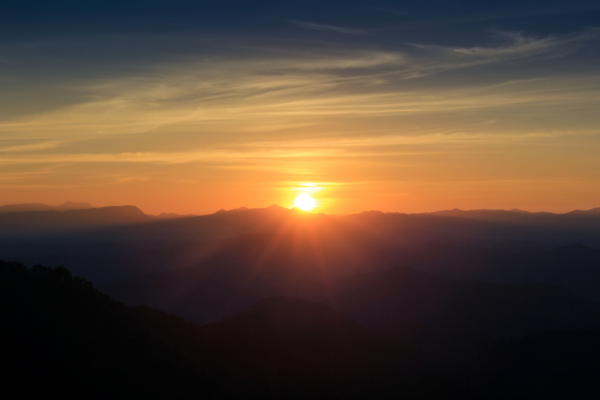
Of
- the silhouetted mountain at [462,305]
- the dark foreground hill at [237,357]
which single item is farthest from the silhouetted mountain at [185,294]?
the dark foreground hill at [237,357]

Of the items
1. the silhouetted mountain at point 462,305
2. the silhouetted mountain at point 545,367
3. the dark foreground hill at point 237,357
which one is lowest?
the silhouetted mountain at point 462,305

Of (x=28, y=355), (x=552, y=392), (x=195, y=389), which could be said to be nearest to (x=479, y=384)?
(x=552, y=392)

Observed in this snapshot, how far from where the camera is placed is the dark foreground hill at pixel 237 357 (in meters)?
24.8

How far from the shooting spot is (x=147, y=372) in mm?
26891

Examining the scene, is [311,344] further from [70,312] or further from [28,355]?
[28,355]

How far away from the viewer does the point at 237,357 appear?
36.3m

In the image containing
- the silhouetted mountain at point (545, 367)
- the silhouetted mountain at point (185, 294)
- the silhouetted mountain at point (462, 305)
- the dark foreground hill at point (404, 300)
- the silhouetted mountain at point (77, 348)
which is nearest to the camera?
the silhouetted mountain at point (77, 348)

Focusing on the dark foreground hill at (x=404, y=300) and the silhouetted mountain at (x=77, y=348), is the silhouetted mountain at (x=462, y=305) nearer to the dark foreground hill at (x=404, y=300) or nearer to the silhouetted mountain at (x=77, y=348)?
the dark foreground hill at (x=404, y=300)

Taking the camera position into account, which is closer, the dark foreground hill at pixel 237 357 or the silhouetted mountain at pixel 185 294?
the dark foreground hill at pixel 237 357

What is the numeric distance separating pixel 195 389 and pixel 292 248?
502ft

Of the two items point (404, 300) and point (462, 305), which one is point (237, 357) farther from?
point (462, 305)

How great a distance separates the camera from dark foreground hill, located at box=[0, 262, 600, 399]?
2480 cm

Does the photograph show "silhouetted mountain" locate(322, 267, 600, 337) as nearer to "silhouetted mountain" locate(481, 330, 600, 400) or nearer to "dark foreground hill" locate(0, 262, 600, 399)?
"silhouetted mountain" locate(481, 330, 600, 400)

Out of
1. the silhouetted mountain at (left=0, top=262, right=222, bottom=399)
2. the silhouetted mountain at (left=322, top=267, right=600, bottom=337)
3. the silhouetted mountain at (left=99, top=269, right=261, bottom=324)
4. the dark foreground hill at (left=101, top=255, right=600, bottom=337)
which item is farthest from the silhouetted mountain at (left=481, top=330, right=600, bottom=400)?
the silhouetted mountain at (left=99, top=269, right=261, bottom=324)
